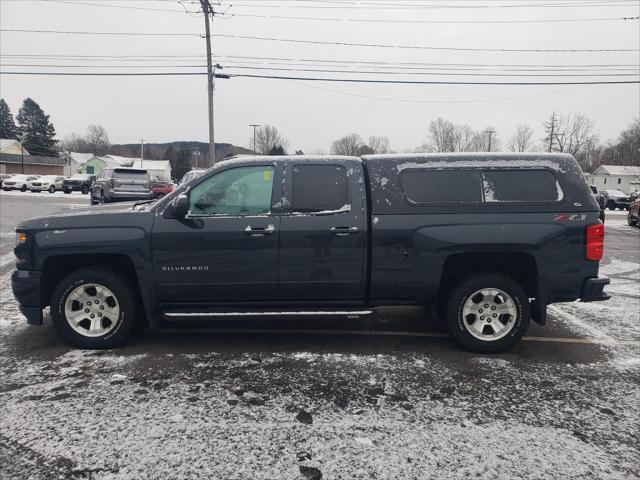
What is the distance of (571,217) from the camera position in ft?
14.1

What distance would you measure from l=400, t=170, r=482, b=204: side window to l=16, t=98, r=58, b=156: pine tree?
336 ft

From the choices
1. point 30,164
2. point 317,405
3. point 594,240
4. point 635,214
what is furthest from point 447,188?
point 30,164

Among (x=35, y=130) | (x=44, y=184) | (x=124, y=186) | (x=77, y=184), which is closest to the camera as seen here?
(x=124, y=186)

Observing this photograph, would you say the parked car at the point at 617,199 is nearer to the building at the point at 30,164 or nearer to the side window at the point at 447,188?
the side window at the point at 447,188

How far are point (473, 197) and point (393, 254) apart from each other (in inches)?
36.4

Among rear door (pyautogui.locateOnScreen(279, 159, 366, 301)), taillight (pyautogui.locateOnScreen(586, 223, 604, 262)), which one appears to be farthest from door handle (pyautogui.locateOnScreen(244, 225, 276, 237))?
taillight (pyautogui.locateOnScreen(586, 223, 604, 262))

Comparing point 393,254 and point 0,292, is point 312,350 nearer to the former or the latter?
point 393,254

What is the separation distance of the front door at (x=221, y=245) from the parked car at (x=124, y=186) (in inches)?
525

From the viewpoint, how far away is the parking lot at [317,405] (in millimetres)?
2695

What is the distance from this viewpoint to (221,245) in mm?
4270

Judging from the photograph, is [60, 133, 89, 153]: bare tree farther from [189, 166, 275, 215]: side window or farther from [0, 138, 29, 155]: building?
[189, 166, 275, 215]: side window

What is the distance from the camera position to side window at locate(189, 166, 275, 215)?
4.37 meters

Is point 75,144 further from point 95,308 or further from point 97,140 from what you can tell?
point 95,308

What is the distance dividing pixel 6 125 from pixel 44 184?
8168 centimetres
